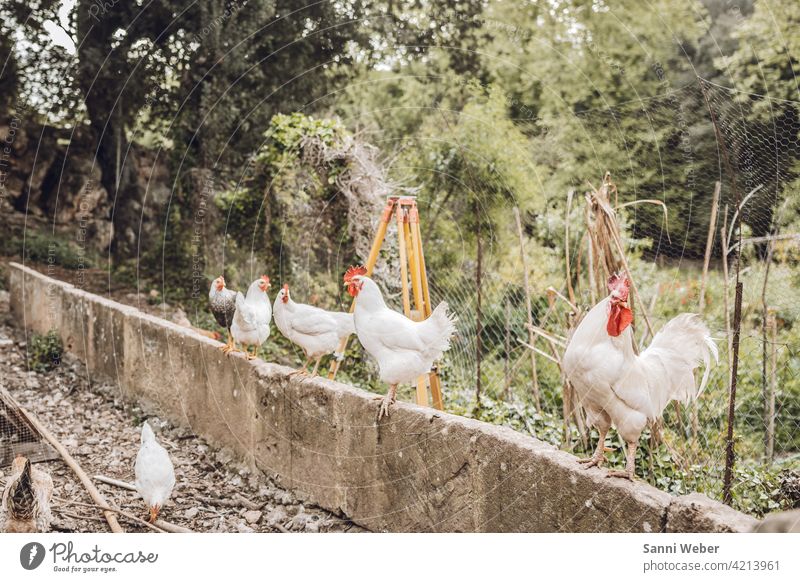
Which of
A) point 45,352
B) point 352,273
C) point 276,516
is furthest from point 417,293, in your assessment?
point 45,352

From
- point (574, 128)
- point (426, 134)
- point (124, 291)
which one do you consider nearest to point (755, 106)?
point (574, 128)

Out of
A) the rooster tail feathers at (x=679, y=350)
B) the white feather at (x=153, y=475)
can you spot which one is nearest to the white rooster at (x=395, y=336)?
the rooster tail feathers at (x=679, y=350)

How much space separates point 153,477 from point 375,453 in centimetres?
91

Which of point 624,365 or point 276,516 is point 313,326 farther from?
point 624,365

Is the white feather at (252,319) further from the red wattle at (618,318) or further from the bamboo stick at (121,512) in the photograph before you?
the red wattle at (618,318)

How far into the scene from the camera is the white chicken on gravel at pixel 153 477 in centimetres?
274

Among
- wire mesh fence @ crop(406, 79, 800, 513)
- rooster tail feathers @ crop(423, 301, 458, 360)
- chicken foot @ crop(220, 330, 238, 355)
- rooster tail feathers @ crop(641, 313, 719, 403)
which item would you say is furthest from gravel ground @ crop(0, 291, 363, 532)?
rooster tail feathers @ crop(641, 313, 719, 403)

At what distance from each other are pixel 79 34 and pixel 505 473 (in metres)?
3.69

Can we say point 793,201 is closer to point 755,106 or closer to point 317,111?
point 755,106

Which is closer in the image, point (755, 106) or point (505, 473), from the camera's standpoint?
point (505, 473)

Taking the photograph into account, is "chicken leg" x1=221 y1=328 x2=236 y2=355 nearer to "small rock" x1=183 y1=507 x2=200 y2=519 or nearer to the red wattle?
"small rock" x1=183 y1=507 x2=200 y2=519

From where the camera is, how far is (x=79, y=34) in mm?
4137

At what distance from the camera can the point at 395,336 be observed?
265 cm

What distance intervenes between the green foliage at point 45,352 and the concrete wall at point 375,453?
31.8 inches
